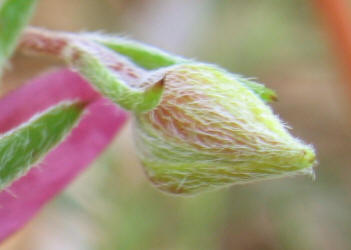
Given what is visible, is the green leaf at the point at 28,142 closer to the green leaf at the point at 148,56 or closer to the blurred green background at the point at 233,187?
the green leaf at the point at 148,56

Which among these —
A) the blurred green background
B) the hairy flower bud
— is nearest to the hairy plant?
the hairy flower bud

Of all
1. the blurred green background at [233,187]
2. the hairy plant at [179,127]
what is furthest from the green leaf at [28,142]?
the blurred green background at [233,187]

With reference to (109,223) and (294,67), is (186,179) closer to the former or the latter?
(109,223)

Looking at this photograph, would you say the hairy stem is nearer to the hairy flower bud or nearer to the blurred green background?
the hairy flower bud

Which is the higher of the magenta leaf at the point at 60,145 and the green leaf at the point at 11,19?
the green leaf at the point at 11,19

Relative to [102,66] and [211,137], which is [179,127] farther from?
[102,66]

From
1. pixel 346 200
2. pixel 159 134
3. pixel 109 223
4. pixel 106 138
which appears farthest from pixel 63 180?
pixel 346 200
